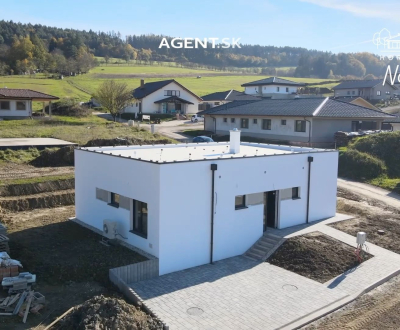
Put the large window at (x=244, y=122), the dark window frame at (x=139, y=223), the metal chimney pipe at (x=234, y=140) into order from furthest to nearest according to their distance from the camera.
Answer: the large window at (x=244, y=122) < the metal chimney pipe at (x=234, y=140) < the dark window frame at (x=139, y=223)

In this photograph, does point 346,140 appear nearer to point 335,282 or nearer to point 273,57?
point 335,282

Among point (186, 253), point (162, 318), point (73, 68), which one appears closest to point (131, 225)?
point (186, 253)

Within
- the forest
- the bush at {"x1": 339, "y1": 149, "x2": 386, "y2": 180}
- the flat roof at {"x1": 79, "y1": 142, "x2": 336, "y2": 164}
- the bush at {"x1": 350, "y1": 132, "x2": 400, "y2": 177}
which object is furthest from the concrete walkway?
the forest

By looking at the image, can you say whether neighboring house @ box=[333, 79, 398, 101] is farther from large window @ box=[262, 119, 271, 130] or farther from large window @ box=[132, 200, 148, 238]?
large window @ box=[132, 200, 148, 238]

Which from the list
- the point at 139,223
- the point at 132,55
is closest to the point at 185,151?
the point at 139,223

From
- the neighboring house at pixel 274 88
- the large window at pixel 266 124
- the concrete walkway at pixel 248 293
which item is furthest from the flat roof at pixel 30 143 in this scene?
the neighboring house at pixel 274 88

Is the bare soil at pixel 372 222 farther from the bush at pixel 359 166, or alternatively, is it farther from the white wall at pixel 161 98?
the white wall at pixel 161 98
